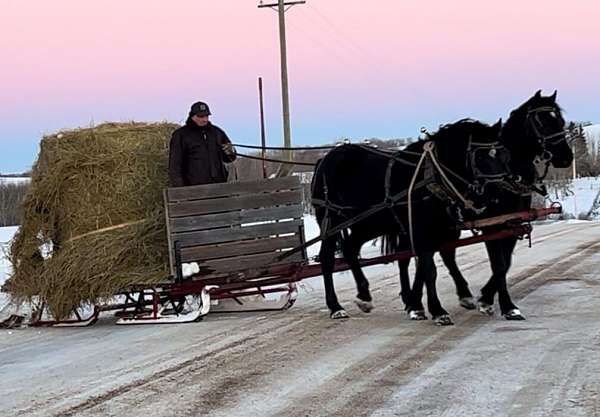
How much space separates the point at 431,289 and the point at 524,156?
Answer: 4.79ft

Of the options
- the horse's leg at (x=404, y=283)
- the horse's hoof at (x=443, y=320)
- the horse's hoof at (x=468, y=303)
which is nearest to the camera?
the horse's hoof at (x=443, y=320)

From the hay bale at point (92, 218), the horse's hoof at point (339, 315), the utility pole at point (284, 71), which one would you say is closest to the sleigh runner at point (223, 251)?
the hay bale at point (92, 218)

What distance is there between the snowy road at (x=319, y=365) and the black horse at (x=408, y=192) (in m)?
0.68

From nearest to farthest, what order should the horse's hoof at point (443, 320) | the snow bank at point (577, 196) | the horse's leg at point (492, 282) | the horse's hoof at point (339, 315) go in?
the horse's hoof at point (443, 320) < the horse's leg at point (492, 282) < the horse's hoof at point (339, 315) < the snow bank at point (577, 196)

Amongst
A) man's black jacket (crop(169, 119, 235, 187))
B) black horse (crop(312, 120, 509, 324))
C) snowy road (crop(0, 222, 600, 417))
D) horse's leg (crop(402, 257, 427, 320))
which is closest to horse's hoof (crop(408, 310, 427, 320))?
horse's leg (crop(402, 257, 427, 320))

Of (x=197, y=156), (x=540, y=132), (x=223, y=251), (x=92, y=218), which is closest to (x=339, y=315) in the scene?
(x=223, y=251)

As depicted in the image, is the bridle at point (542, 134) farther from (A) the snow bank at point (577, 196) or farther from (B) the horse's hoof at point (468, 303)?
(A) the snow bank at point (577, 196)

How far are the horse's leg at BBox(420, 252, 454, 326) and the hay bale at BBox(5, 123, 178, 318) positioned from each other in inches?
104

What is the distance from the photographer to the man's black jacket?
31.4 feet

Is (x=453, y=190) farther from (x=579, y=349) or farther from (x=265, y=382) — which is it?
(x=265, y=382)

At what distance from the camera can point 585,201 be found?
4388cm

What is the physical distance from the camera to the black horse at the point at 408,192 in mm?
8398

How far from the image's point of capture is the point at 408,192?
8.66 meters

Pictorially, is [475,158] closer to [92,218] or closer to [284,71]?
[92,218]
